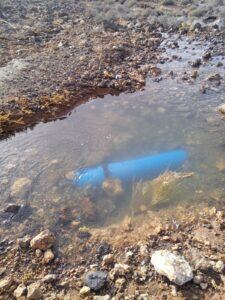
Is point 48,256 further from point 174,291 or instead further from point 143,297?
point 174,291

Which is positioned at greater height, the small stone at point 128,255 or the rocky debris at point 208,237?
the small stone at point 128,255

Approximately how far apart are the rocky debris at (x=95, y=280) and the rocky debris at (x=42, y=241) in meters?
0.55

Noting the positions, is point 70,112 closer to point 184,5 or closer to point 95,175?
point 95,175

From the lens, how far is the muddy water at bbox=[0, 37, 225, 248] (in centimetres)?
393

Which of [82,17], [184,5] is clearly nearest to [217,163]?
[82,17]

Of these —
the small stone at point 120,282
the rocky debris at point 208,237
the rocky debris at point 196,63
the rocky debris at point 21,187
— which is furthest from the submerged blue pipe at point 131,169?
the rocky debris at point 196,63

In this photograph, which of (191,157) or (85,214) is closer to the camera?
(85,214)

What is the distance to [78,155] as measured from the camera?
4.76m

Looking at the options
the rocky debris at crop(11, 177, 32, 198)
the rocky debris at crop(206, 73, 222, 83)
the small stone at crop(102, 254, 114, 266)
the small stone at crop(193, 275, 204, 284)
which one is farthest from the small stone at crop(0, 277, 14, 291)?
the rocky debris at crop(206, 73, 222, 83)

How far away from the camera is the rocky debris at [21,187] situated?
415 cm

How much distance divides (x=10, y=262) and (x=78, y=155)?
1805mm

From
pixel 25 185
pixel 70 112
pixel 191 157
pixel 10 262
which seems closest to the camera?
pixel 10 262

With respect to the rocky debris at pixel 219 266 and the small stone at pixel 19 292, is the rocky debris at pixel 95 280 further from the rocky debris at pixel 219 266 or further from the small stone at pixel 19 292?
the rocky debris at pixel 219 266

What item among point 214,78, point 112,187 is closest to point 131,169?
point 112,187
